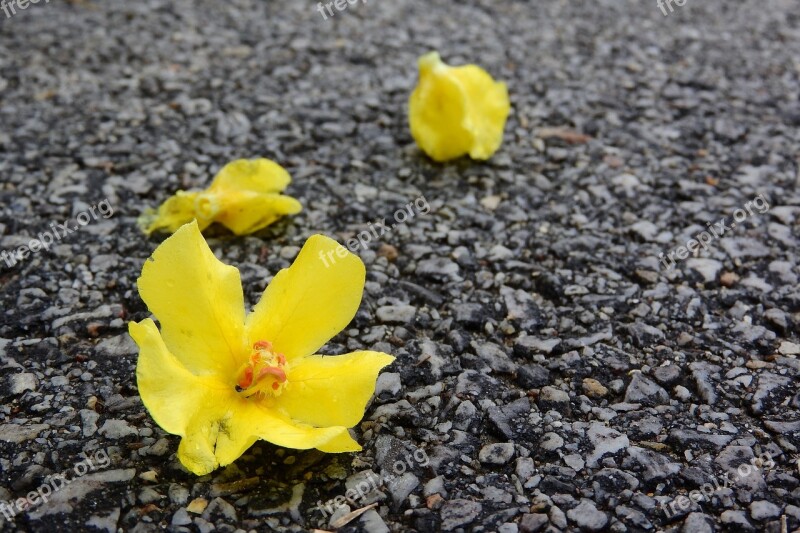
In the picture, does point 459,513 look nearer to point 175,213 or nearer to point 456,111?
point 175,213

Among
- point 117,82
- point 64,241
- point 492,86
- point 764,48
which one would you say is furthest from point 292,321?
point 764,48

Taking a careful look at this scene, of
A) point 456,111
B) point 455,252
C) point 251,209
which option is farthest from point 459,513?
point 456,111

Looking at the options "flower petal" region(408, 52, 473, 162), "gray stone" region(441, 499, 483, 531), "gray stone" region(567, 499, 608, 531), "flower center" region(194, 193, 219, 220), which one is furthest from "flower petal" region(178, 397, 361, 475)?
"flower petal" region(408, 52, 473, 162)

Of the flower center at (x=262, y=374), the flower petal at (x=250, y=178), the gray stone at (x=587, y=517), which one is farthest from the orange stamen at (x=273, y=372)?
the flower petal at (x=250, y=178)

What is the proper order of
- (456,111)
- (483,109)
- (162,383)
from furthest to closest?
(483,109)
(456,111)
(162,383)

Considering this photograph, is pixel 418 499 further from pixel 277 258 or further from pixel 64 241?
pixel 64 241

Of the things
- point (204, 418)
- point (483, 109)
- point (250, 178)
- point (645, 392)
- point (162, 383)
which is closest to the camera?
point (162, 383)
